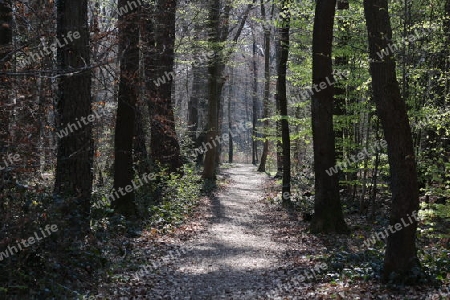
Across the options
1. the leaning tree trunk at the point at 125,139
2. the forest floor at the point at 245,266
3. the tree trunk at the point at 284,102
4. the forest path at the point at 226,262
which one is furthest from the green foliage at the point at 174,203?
the tree trunk at the point at 284,102

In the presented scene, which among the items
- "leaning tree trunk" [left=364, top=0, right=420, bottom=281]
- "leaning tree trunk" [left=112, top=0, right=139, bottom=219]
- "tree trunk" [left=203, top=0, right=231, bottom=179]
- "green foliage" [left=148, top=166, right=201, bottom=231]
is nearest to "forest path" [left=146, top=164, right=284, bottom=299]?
"green foliage" [left=148, top=166, right=201, bottom=231]

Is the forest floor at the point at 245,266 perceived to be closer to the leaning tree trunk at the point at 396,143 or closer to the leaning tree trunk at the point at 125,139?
the leaning tree trunk at the point at 396,143

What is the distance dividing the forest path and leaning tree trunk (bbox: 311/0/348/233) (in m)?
1.53

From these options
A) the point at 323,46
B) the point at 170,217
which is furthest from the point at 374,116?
the point at 170,217

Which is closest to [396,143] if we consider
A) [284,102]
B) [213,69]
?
[284,102]

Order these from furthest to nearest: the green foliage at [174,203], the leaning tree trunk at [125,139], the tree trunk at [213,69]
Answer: the tree trunk at [213,69]
the green foliage at [174,203]
the leaning tree trunk at [125,139]

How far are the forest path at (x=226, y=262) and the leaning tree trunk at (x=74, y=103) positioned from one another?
2335mm

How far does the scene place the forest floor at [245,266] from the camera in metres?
7.21

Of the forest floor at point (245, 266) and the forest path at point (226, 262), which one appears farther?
the forest path at point (226, 262)

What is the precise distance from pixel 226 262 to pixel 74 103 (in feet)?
15.0

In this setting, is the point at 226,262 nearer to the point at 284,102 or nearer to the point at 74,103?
the point at 74,103

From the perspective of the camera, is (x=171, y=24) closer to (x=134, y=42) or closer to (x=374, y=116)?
(x=134, y=42)

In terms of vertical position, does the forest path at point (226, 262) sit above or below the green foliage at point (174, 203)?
below

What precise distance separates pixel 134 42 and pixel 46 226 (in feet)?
20.0
